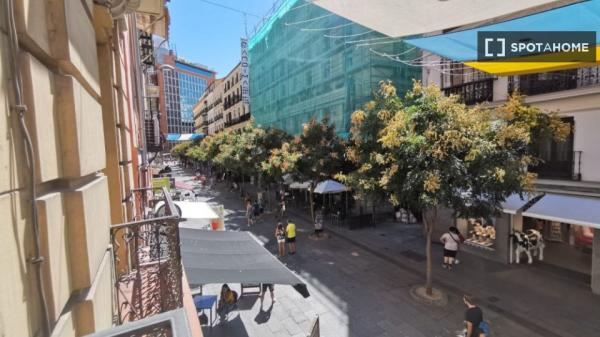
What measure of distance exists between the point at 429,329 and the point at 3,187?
933cm

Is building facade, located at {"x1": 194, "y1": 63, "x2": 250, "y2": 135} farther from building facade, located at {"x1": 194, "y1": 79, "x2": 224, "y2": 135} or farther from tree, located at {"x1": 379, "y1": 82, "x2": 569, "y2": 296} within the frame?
tree, located at {"x1": 379, "y1": 82, "x2": 569, "y2": 296}

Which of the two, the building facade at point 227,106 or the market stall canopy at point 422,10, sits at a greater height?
the building facade at point 227,106

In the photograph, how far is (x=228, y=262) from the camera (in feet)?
25.3

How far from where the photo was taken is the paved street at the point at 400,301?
27.7ft

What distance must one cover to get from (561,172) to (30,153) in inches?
575

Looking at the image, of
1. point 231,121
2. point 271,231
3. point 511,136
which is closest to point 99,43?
point 511,136

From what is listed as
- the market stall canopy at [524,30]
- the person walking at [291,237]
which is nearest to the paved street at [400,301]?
the person walking at [291,237]

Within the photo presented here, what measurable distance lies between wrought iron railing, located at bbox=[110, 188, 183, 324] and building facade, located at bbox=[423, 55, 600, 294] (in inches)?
420

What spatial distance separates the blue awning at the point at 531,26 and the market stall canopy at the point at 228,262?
286 inches

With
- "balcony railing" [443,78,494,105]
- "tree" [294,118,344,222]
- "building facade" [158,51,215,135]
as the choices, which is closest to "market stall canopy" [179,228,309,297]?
"tree" [294,118,344,222]

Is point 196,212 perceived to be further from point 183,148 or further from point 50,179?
point 183,148

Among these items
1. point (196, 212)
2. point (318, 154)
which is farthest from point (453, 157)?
point (196, 212)

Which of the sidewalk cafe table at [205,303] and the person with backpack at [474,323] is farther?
the sidewalk cafe table at [205,303]

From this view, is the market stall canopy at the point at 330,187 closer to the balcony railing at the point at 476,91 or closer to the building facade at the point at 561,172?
the building facade at the point at 561,172
